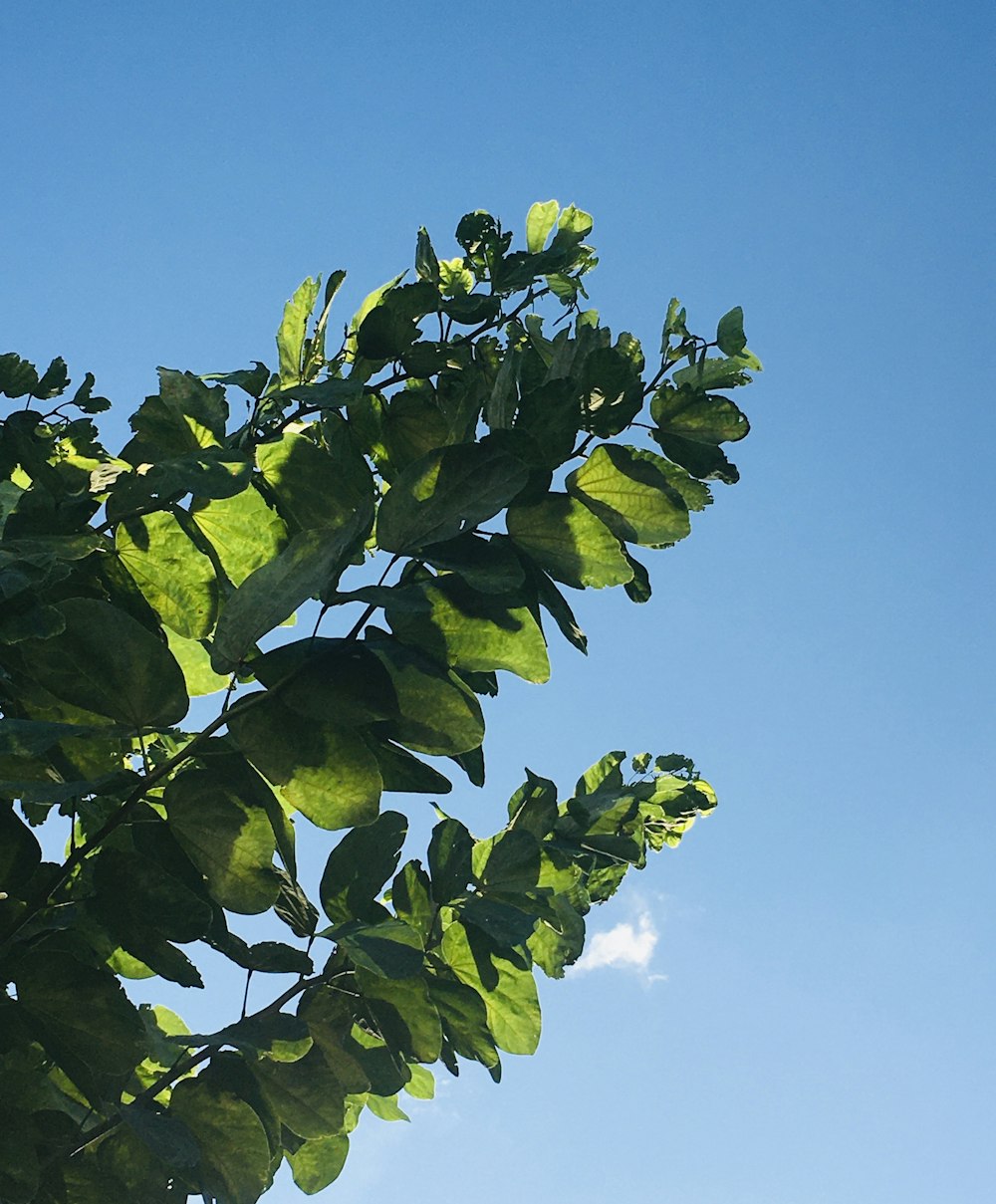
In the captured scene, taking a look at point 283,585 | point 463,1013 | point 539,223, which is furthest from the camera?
point 539,223

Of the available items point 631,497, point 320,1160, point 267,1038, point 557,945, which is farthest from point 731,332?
point 320,1160

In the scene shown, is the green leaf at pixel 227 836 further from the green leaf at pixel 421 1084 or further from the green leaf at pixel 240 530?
the green leaf at pixel 421 1084

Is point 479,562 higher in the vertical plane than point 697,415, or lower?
lower

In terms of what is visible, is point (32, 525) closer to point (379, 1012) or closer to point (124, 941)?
point (124, 941)

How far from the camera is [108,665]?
951 millimetres

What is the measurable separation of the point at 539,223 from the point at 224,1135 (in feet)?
4.25

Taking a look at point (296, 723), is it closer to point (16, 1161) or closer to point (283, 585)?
point (283, 585)

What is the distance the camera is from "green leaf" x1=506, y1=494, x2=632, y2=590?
3.34 ft

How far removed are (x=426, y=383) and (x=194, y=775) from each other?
0.65 metres

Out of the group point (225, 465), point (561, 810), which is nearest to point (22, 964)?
point (225, 465)

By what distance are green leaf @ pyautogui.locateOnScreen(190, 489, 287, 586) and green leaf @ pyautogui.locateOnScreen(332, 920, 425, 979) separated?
15.7 inches

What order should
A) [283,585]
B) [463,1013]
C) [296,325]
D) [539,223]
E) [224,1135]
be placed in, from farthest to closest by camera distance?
[539,223] → [296,325] → [463,1013] → [224,1135] → [283,585]

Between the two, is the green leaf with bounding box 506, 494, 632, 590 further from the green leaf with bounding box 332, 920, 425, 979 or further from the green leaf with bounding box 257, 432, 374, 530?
the green leaf with bounding box 332, 920, 425, 979

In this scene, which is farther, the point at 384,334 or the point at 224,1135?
the point at 384,334
